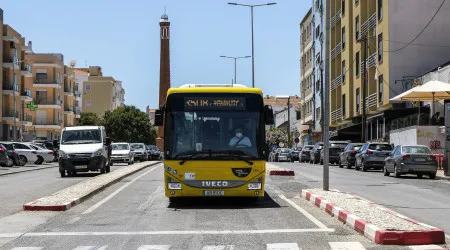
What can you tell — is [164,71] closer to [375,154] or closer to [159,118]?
[375,154]

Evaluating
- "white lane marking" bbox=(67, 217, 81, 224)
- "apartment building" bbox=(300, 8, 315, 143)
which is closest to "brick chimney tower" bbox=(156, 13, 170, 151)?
"apartment building" bbox=(300, 8, 315, 143)

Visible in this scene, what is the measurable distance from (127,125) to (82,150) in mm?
76394

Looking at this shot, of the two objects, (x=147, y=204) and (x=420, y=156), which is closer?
(x=147, y=204)

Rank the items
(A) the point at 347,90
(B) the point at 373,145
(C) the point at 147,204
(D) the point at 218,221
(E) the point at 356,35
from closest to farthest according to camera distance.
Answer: (D) the point at 218,221 < (C) the point at 147,204 < (B) the point at 373,145 < (E) the point at 356,35 < (A) the point at 347,90

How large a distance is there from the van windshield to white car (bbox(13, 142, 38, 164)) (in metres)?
16.7

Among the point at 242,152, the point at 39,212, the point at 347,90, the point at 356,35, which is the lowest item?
the point at 39,212

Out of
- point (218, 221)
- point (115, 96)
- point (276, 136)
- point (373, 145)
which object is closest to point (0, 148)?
point (373, 145)

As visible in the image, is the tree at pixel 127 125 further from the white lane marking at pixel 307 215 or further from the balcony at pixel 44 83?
the white lane marking at pixel 307 215

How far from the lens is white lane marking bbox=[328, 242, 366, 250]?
9.20 meters

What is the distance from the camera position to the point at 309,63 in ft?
290

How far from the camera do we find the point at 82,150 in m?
28.4

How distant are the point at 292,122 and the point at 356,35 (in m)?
69.2

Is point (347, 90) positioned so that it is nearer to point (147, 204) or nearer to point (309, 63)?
point (309, 63)

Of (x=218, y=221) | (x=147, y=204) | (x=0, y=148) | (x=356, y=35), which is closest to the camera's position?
(x=218, y=221)
